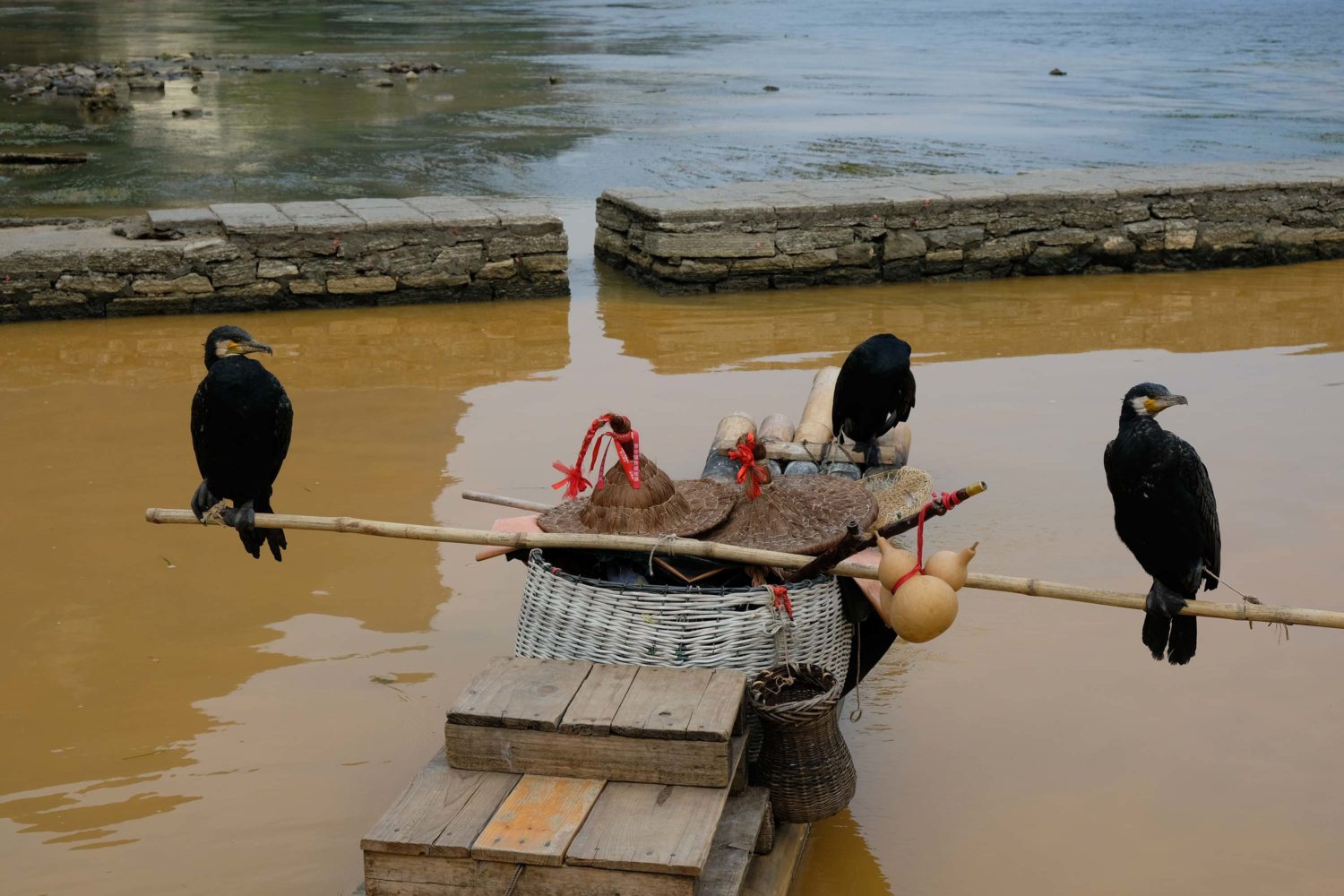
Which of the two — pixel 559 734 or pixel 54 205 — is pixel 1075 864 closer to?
pixel 559 734

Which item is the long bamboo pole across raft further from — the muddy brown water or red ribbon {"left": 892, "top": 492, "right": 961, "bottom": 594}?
the muddy brown water

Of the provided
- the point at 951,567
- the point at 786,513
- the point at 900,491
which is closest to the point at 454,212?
the point at 900,491

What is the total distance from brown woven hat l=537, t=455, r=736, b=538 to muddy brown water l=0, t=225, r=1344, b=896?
0.95 metres

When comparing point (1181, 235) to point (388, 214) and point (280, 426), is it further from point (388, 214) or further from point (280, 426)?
point (280, 426)

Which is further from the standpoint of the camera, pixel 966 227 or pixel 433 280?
pixel 966 227

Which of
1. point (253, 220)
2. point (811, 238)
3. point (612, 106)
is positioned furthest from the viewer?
point (612, 106)

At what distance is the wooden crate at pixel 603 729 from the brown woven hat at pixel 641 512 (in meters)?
0.50

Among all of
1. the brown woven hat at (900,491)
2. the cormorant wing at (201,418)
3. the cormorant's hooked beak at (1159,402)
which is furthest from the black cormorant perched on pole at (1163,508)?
the cormorant wing at (201,418)

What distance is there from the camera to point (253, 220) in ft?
30.5

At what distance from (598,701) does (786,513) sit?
0.91 m

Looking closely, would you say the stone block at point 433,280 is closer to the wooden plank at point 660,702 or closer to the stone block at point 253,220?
the stone block at point 253,220

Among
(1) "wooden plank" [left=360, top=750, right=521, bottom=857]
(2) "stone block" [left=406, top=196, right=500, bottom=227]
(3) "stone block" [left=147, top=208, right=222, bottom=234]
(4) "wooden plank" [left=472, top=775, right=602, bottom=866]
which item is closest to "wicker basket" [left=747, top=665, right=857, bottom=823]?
(4) "wooden plank" [left=472, top=775, right=602, bottom=866]

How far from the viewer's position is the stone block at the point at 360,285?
9.40 m

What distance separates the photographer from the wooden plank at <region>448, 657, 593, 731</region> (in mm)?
3270
